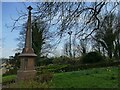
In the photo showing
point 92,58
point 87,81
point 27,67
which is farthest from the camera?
point 92,58

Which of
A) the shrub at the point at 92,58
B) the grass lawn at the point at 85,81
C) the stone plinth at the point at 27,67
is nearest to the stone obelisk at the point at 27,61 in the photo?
the stone plinth at the point at 27,67

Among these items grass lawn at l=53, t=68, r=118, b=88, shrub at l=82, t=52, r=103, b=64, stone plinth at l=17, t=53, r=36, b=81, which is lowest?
grass lawn at l=53, t=68, r=118, b=88

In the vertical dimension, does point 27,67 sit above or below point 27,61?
below

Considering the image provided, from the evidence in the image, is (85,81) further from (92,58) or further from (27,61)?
(92,58)

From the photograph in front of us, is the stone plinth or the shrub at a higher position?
the shrub

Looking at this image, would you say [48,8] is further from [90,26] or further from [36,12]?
[90,26]

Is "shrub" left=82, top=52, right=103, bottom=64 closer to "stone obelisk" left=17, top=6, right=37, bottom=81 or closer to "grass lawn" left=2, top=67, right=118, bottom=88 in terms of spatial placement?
"stone obelisk" left=17, top=6, right=37, bottom=81

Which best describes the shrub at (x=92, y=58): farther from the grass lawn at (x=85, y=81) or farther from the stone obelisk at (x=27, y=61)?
the grass lawn at (x=85, y=81)

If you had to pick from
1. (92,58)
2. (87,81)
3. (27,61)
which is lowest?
(87,81)

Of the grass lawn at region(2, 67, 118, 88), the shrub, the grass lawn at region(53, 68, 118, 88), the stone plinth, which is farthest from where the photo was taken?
the shrub

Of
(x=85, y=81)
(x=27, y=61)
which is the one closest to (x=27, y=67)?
(x=27, y=61)

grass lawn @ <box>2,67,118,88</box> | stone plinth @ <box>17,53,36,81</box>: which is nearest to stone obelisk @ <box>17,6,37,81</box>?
stone plinth @ <box>17,53,36,81</box>

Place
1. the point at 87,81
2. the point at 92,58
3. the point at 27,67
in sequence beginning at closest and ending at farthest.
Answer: the point at 87,81
the point at 27,67
the point at 92,58

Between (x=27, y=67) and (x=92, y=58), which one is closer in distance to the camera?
(x=27, y=67)
